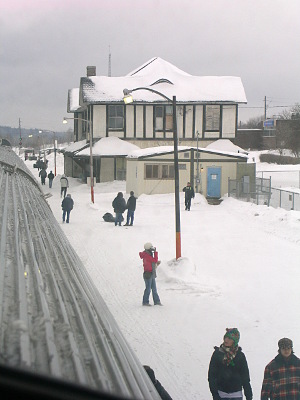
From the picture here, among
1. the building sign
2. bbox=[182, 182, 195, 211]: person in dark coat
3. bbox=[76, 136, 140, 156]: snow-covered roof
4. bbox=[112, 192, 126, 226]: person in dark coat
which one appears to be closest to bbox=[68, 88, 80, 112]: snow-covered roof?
bbox=[76, 136, 140, 156]: snow-covered roof

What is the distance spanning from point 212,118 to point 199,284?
28.6 m

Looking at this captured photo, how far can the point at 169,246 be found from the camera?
57.4ft

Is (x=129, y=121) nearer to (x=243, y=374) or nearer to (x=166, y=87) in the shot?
(x=166, y=87)

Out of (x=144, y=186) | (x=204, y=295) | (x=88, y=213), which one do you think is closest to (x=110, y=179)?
(x=144, y=186)

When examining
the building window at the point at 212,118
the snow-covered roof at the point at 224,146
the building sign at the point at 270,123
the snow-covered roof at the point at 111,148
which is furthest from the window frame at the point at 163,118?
the building sign at the point at 270,123

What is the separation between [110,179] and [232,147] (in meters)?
9.14

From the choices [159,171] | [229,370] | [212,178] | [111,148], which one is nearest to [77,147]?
[111,148]

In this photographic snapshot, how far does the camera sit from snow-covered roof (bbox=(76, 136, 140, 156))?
3800 cm

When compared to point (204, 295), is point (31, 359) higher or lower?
higher

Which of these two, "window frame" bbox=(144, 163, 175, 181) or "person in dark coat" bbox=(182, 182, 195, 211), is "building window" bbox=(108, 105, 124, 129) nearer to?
"window frame" bbox=(144, 163, 175, 181)

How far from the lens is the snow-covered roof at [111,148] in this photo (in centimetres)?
3800

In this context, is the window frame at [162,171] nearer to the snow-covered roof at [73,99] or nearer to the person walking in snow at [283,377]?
the snow-covered roof at [73,99]

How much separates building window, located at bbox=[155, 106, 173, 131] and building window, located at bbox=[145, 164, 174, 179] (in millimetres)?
9131

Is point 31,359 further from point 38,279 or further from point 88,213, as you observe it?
point 88,213
